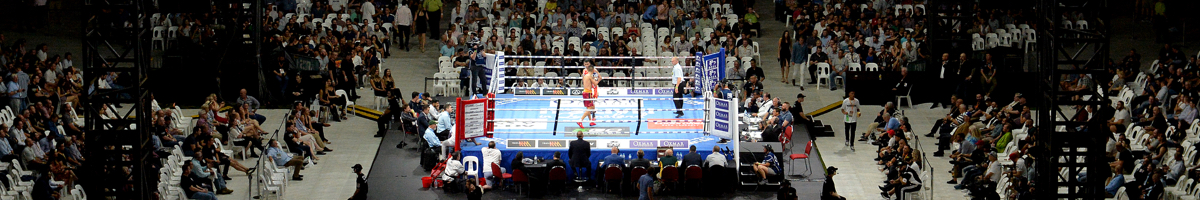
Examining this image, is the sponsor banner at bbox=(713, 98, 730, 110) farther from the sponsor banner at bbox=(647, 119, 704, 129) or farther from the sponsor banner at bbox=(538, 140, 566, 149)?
the sponsor banner at bbox=(538, 140, 566, 149)

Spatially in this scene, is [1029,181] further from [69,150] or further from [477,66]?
[69,150]

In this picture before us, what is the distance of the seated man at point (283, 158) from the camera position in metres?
23.3

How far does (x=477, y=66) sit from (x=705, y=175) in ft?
22.9

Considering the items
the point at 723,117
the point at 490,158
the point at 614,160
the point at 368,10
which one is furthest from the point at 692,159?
the point at 368,10

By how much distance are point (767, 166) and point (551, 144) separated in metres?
3.28

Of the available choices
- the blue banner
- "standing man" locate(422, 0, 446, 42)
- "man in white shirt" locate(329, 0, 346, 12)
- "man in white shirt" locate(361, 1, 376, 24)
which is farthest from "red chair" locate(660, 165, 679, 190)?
"man in white shirt" locate(329, 0, 346, 12)

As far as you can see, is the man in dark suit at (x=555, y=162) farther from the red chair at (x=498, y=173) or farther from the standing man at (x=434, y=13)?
the standing man at (x=434, y=13)

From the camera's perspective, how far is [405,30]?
33375 millimetres

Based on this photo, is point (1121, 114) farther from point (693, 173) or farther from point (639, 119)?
point (639, 119)

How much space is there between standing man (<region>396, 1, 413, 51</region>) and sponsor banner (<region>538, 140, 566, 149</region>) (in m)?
10.3

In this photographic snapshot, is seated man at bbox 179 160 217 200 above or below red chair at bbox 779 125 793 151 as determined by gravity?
below

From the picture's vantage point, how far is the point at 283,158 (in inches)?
928

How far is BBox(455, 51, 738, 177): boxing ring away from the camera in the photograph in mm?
23219

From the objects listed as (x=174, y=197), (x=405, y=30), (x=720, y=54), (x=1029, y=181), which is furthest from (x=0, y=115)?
(x=1029, y=181)
